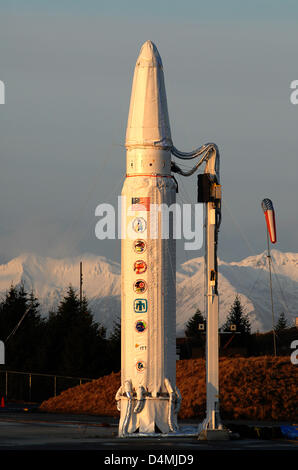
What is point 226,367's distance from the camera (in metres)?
58.0

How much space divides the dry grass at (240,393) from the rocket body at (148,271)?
521 inches

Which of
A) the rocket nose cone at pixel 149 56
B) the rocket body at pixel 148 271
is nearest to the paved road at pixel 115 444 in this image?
the rocket body at pixel 148 271

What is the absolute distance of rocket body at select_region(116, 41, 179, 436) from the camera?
1620 inches

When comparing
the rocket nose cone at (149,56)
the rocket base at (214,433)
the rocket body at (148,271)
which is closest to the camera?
the rocket base at (214,433)

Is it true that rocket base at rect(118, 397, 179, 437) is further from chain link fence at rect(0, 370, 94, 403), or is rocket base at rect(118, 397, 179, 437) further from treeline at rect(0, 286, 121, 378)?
treeline at rect(0, 286, 121, 378)

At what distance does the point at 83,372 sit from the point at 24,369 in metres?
6.90

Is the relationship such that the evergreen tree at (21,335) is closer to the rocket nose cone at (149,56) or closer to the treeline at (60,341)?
the treeline at (60,341)

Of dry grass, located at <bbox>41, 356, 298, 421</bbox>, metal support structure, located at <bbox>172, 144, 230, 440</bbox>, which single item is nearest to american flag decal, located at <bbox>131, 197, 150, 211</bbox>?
metal support structure, located at <bbox>172, 144, 230, 440</bbox>

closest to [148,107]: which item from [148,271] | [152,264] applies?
[152,264]

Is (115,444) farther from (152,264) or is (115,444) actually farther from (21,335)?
(21,335)

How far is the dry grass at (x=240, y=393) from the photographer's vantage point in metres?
53.7

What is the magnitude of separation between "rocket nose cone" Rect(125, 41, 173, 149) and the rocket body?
41 millimetres
